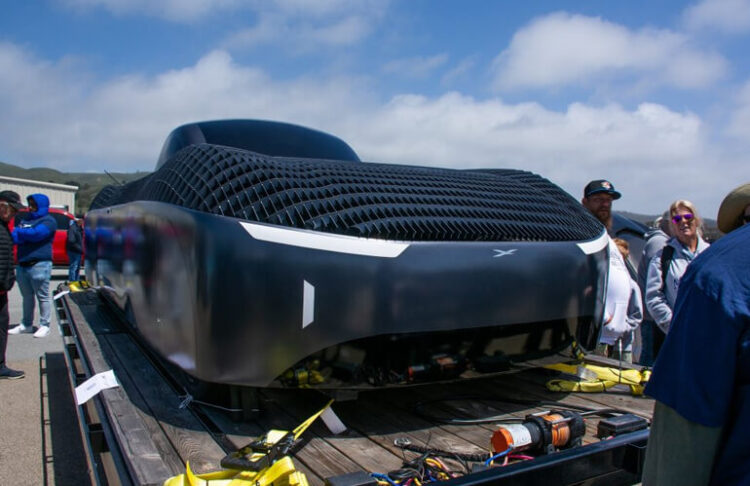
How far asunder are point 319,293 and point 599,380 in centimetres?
172

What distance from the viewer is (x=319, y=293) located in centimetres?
196

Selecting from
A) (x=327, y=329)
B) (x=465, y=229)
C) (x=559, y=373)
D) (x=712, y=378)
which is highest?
(x=465, y=229)

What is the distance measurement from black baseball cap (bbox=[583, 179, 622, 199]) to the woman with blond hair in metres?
0.57

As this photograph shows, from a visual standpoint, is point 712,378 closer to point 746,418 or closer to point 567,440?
point 746,418

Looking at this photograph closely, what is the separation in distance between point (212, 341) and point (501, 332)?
45.7 inches

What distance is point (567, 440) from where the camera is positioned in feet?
6.79

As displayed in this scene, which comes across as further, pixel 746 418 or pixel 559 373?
pixel 559 373

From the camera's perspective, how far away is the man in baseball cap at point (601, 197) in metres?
4.48

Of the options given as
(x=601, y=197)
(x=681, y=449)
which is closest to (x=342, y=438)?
(x=681, y=449)

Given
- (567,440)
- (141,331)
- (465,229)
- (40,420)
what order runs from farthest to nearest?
(40,420)
(141,331)
(465,229)
(567,440)

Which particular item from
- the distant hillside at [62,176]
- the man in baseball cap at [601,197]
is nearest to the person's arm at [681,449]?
the man in baseball cap at [601,197]

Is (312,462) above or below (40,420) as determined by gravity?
above

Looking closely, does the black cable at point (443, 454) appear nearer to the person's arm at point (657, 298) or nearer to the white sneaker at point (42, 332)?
the person's arm at point (657, 298)

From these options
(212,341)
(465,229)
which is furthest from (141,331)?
(465,229)
